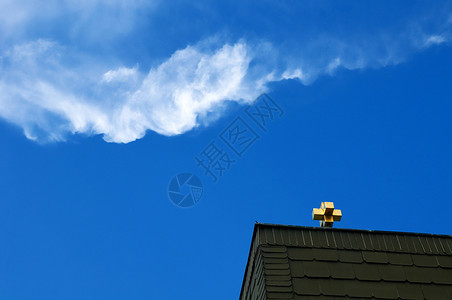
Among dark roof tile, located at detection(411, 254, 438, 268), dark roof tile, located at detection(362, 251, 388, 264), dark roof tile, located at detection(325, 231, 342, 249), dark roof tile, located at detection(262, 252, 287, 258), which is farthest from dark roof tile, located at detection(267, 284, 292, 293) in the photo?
dark roof tile, located at detection(411, 254, 438, 268)

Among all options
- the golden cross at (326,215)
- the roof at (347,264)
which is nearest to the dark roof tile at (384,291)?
the roof at (347,264)

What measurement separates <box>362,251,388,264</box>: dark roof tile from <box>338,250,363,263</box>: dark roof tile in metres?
0.10

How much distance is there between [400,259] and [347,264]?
3.40 ft

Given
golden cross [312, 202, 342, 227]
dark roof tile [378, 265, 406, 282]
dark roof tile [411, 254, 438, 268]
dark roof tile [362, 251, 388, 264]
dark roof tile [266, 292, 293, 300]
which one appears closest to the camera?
dark roof tile [266, 292, 293, 300]

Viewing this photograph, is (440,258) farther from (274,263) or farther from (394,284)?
(274,263)

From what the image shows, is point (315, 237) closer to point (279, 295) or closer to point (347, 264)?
point (347, 264)

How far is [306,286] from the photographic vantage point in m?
8.30

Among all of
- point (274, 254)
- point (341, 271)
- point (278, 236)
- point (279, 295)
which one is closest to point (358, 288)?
point (341, 271)

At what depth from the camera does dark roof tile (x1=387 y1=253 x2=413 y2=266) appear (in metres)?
8.94

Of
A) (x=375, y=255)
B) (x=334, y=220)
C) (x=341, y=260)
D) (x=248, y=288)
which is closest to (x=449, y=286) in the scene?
(x=375, y=255)

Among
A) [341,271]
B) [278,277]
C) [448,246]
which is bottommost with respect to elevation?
[278,277]

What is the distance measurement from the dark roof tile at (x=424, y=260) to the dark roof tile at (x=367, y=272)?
0.83 meters

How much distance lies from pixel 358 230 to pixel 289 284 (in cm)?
194

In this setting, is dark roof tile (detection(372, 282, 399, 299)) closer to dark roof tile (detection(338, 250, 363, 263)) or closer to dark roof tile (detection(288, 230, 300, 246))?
dark roof tile (detection(338, 250, 363, 263))
